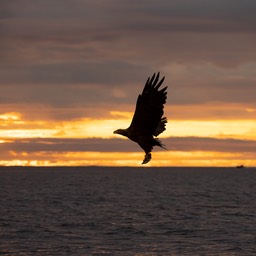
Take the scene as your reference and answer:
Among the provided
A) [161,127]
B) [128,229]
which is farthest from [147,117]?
[128,229]

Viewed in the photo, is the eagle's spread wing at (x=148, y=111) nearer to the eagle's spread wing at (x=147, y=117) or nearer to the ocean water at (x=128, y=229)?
the eagle's spread wing at (x=147, y=117)

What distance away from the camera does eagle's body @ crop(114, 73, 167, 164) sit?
71.8ft

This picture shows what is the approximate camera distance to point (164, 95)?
21906 mm

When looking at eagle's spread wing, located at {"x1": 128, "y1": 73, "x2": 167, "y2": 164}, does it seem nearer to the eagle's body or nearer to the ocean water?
the eagle's body

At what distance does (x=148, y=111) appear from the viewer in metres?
22.0

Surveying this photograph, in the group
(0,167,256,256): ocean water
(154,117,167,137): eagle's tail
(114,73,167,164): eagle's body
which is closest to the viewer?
(114,73,167,164): eagle's body

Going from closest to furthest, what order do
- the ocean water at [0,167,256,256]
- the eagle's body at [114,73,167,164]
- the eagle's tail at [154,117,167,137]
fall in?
the eagle's body at [114,73,167,164] → the eagle's tail at [154,117,167,137] → the ocean water at [0,167,256,256]

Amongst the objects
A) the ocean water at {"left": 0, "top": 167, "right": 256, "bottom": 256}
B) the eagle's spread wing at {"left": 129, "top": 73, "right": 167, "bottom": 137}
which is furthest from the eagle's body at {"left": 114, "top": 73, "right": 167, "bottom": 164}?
the ocean water at {"left": 0, "top": 167, "right": 256, "bottom": 256}

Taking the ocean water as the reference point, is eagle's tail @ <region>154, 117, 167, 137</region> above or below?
above

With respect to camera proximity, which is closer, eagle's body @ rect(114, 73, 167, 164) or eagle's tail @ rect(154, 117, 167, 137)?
eagle's body @ rect(114, 73, 167, 164)

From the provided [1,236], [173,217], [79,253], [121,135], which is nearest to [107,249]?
[79,253]

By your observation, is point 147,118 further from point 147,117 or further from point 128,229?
point 128,229

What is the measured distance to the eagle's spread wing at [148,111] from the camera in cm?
2188

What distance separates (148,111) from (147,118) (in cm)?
21
